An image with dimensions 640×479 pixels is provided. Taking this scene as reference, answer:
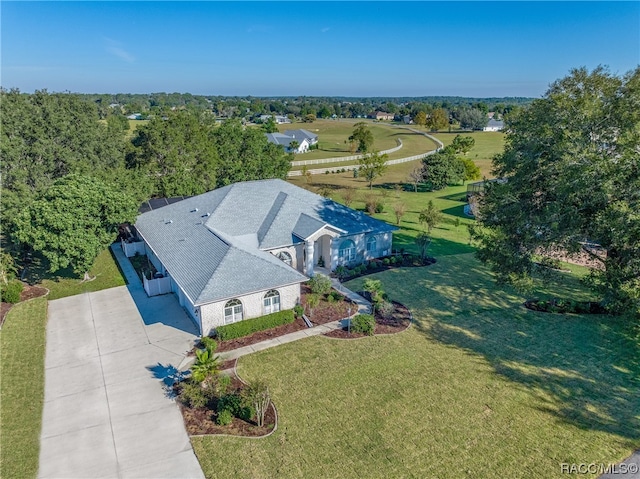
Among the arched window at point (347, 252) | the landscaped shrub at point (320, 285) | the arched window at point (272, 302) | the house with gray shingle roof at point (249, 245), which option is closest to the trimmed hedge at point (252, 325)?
the arched window at point (272, 302)

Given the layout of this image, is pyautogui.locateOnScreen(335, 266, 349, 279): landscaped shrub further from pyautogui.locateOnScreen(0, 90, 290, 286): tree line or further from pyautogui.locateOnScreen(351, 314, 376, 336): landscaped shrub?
pyautogui.locateOnScreen(0, 90, 290, 286): tree line

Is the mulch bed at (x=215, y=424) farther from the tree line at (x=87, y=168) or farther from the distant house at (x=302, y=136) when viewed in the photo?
the distant house at (x=302, y=136)

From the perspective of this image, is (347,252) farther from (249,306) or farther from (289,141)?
(289,141)

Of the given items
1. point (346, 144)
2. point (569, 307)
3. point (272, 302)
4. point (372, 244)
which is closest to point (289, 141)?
point (346, 144)

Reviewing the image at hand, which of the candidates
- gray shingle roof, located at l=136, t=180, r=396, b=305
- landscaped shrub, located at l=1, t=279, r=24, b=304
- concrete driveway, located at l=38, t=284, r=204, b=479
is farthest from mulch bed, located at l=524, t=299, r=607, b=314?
landscaped shrub, located at l=1, t=279, r=24, b=304

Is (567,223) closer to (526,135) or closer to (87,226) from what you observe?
(526,135)
